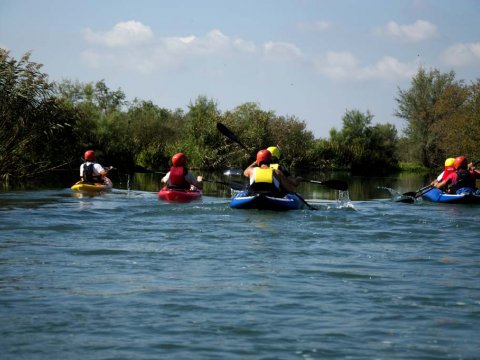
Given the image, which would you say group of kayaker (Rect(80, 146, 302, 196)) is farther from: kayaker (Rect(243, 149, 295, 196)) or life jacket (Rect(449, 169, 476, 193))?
life jacket (Rect(449, 169, 476, 193))

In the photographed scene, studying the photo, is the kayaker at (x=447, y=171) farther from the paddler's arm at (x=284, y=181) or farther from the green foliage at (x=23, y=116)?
the green foliage at (x=23, y=116)

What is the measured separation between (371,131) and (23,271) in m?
55.0

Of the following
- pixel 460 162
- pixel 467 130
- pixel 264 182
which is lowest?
pixel 264 182

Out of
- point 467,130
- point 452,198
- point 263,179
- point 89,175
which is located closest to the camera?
point 263,179

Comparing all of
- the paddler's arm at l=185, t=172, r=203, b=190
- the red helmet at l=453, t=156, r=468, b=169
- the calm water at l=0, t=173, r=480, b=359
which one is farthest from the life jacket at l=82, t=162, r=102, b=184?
the red helmet at l=453, t=156, r=468, b=169

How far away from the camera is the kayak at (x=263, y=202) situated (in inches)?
559

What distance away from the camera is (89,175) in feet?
64.6

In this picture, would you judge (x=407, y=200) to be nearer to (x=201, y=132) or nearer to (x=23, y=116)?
(x=23, y=116)

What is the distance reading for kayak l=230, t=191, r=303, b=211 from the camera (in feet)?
46.6

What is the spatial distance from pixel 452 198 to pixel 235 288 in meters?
11.0

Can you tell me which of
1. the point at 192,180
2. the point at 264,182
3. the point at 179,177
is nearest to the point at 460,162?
the point at 264,182

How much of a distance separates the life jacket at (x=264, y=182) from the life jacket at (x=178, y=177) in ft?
9.36

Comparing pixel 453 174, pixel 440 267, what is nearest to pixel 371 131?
pixel 453 174

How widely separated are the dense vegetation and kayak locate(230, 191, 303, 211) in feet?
14.8
